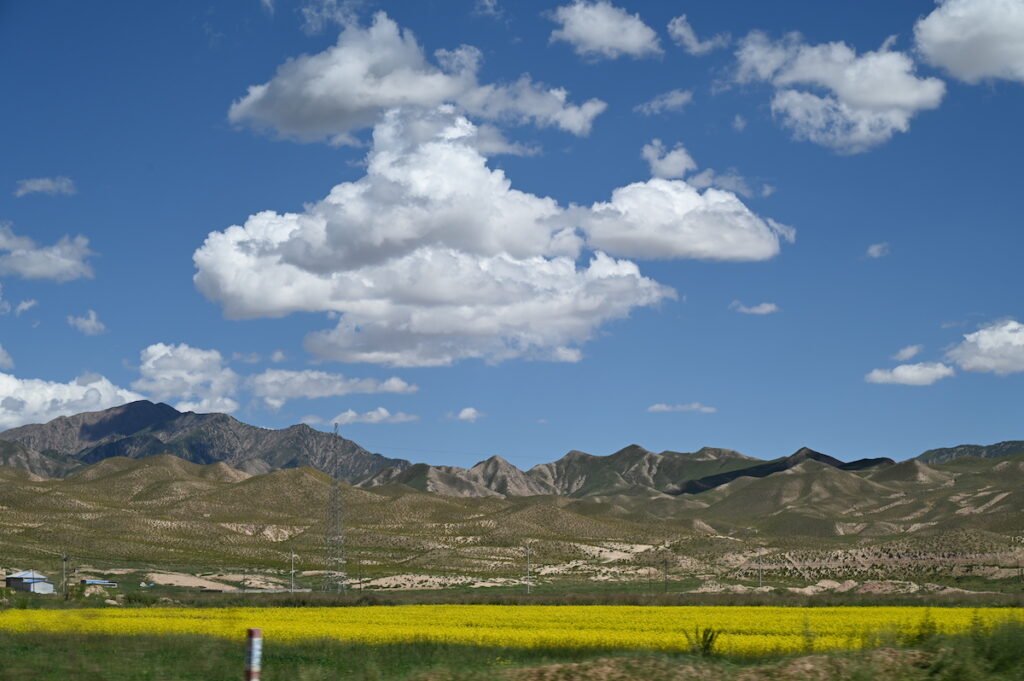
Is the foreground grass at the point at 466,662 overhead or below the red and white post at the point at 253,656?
below

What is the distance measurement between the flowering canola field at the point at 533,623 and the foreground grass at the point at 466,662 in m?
3.41

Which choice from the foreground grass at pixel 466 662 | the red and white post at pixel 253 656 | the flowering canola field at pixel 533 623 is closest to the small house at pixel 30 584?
the flowering canola field at pixel 533 623

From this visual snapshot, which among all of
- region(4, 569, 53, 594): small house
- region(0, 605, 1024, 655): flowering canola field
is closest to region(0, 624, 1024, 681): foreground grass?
region(0, 605, 1024, 655): flowering canola field

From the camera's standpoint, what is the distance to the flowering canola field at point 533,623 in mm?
40688

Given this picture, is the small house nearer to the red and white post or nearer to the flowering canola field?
the flowering canola field

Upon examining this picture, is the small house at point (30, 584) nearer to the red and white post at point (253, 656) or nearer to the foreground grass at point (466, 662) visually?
the foreground grass at point (466, 662)

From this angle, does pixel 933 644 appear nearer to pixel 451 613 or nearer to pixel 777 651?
pixel 777 651

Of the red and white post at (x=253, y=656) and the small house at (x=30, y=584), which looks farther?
the small house at (x=30, y=584)

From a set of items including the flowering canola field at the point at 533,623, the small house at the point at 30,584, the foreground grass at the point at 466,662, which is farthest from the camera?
the small house at the point at 30,584

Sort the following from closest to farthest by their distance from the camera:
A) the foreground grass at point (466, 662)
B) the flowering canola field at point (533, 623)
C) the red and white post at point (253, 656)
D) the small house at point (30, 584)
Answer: the red and white post at point (253, 656), the foreground grass at point (466, 662), the flowering canola field at point (533, 623), the small house at point (30, 584)

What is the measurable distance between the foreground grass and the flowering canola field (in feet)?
11.2

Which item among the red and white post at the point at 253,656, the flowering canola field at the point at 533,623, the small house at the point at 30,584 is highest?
the red and white post at the point at 253,656

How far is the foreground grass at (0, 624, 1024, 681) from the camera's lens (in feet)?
78.3

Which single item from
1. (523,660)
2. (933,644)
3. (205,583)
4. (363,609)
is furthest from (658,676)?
(205,583)
